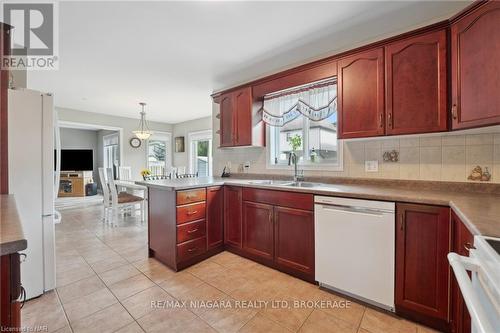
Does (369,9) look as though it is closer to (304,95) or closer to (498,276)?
(304,95)

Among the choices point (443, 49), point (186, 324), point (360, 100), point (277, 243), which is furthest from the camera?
point (277, 243)

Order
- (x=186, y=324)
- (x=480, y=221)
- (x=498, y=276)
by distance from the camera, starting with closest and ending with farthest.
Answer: (x=498, y=276) < (x=480, y=221) < (x=186, y=324)

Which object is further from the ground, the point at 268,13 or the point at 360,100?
the point at 268,13

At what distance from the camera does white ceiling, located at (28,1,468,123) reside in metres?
1.85

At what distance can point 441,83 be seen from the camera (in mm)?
1712

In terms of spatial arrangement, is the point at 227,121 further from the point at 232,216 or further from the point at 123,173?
the point at 123,173

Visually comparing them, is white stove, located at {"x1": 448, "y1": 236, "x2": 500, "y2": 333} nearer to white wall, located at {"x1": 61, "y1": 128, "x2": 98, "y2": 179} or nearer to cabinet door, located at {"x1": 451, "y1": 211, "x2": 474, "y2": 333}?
cabinet door, located at {"x1": 451, "y1": 211, "x2": 474, "y2": 333}

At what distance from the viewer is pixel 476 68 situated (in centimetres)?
148

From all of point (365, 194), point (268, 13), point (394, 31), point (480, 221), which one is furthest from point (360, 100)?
point (480, 221)

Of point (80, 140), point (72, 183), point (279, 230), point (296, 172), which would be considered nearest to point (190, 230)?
point (279, 230)

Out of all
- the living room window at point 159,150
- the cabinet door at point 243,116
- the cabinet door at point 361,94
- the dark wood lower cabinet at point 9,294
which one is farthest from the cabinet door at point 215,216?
the living room window at point 159,150

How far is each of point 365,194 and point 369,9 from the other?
1505 mm

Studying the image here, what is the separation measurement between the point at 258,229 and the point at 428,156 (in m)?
1.72

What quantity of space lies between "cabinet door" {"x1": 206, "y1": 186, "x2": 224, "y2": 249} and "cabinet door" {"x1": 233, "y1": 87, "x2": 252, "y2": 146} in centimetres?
74
